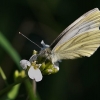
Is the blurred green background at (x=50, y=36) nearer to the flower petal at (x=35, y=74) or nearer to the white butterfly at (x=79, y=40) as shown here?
the white butterfly at (x=79, y=40)

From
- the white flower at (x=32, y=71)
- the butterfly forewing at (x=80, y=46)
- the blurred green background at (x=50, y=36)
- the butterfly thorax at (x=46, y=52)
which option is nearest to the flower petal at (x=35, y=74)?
the white flower at (x=32, y=71)

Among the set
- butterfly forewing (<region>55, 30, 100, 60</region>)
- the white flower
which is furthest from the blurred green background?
the white flower

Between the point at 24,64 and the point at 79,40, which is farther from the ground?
the point at 24,64

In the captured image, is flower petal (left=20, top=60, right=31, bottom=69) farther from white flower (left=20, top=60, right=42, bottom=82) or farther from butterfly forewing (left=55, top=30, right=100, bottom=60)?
butterfly forewing (left=55, top=30, right=100, bottom=60)

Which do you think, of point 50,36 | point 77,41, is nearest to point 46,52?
point 77,41

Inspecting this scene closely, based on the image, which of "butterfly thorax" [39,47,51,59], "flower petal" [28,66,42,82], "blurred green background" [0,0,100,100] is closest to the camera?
"flower petal" [28,66,42,82]

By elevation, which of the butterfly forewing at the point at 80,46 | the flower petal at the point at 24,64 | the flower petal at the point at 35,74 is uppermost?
the flower petal at the point at 24,64

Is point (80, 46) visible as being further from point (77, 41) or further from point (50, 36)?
point (50, 36)
